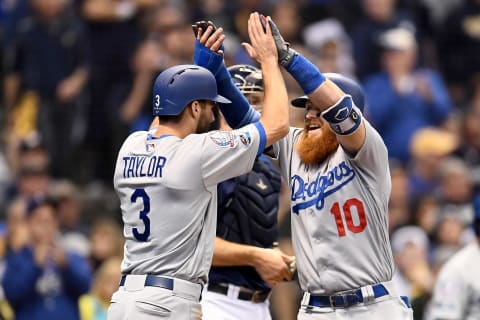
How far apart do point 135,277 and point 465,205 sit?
6.04 meters

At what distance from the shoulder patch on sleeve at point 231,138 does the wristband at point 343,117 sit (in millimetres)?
429

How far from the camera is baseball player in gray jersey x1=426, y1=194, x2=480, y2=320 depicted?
8.50 m

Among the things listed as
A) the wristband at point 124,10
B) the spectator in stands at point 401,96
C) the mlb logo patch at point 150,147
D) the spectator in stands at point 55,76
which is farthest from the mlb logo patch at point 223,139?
the wristband at point 124,10

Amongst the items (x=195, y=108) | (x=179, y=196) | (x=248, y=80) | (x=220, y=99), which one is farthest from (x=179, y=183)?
(x=248, y=80)

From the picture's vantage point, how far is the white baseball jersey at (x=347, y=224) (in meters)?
6.36

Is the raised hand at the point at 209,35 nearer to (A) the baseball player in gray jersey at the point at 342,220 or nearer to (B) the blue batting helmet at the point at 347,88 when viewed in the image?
(A) the baseball player in gray jersey at the point at 342,220

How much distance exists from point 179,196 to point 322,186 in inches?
31.2

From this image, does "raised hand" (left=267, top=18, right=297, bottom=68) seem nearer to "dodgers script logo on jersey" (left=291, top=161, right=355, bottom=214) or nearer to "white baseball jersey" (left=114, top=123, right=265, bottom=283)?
"white baseball jersey" (left=114, top=123, right=265, bottom=283)

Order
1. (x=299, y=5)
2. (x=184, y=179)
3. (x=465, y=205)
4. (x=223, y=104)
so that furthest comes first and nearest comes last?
(x=299, y=5) < (x=465, y=205) < (x=223, y=104) < (x=184, y=179)

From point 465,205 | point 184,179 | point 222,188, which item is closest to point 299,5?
point 465,205

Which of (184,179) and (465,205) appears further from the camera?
(465,205)

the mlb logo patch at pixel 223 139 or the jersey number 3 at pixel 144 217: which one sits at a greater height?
the mlb logo patch at pixel 223 139

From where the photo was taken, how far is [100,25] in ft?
42.8

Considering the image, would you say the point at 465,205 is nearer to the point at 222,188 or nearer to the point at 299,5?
the point at 299,5
